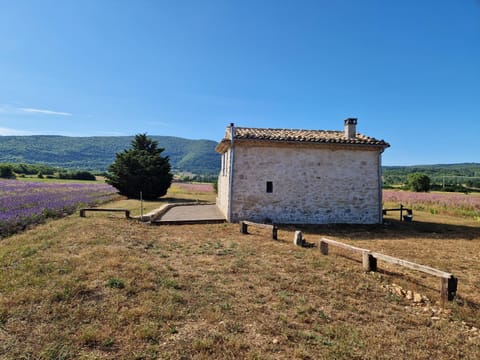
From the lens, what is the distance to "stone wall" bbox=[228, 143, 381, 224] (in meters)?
13.0

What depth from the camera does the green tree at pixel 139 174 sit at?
23.3 metres

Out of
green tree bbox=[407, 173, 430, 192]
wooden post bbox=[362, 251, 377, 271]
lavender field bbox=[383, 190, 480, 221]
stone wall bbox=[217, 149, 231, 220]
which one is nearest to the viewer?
wooden post bbox=[362, 251, 377, 271]

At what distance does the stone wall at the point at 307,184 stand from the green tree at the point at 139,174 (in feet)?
43.2

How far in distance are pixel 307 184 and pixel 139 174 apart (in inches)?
Result: 631

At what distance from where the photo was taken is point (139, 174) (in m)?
23.4

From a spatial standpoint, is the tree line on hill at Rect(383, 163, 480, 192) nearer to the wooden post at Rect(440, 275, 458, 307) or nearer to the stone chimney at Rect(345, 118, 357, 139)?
the stone chimney at Rect(345, 118, 357, 139)

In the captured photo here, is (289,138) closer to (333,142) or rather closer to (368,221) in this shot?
(333,142)

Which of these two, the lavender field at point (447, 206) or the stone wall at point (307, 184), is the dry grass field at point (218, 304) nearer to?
the stone wall at point (307, 184)

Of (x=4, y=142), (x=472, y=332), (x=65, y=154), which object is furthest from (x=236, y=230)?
(x=4, y=142)

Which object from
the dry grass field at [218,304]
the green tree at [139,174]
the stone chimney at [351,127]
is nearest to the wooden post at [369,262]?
the dry grass field at [218,304]

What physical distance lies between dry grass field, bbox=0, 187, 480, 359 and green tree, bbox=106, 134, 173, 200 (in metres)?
15.0

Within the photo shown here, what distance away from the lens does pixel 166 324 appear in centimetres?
395

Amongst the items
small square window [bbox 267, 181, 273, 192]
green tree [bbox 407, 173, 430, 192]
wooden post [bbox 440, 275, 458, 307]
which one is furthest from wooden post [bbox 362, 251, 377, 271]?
green tree [bbox 407, 173, 430, 192]

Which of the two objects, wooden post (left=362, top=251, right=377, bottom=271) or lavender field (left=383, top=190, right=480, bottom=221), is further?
lavender field (left=383, top=190, right=480, bottom=221)
